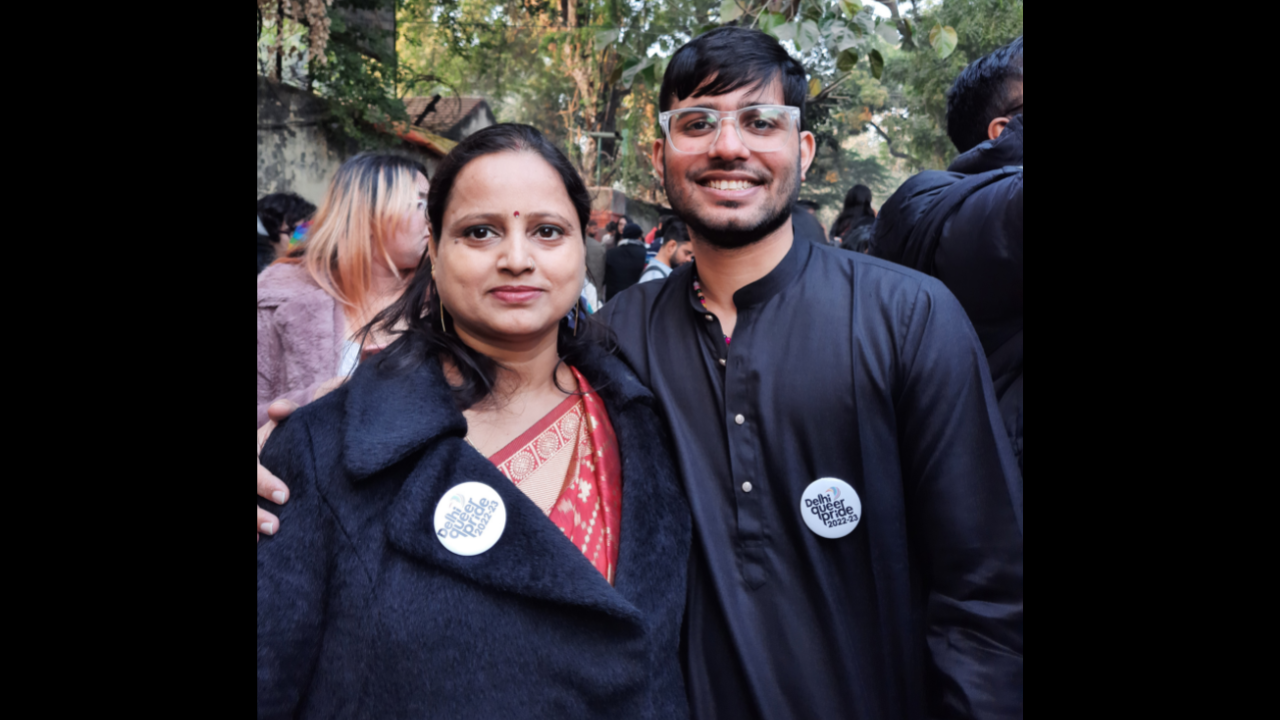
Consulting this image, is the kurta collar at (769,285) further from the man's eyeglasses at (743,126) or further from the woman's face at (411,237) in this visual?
the woman's face at (411,237)

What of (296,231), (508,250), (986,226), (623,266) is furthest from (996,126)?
(623,266)

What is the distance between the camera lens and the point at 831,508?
167cm

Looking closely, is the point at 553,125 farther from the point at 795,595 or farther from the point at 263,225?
the point at 795,595

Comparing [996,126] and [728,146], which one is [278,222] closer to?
[728,146]

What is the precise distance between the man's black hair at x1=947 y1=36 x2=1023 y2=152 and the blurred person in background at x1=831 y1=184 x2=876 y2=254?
94.1 inches

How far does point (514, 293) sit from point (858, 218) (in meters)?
4.77

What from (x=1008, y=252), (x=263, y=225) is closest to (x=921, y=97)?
(x=263, y=225)

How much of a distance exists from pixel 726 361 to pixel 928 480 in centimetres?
50

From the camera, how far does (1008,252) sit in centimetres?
192

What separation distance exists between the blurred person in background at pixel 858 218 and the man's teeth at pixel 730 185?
3.31m

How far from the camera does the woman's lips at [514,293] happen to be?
5.18ft

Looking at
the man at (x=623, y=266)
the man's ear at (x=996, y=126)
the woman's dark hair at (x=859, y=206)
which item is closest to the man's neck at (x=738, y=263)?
the man's ear at (x=996, y=126)
